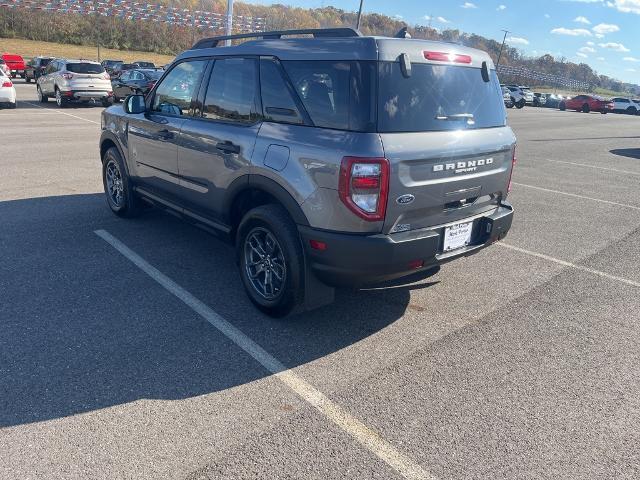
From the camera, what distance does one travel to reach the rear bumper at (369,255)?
323cm

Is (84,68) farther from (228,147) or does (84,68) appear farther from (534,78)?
(534,78)

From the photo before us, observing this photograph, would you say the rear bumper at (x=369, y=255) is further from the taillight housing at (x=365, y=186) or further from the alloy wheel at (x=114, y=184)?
the alloy wheel at (x=114, y=184)

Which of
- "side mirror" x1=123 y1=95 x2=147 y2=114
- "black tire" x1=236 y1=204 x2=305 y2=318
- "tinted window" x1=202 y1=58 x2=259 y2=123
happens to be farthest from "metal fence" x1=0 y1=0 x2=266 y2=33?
"black tire" x1=236 y1=204 x2=305 y2=318

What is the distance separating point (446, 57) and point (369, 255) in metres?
1.54

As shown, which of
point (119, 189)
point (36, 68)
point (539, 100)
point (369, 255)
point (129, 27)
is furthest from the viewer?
point (129, 27)

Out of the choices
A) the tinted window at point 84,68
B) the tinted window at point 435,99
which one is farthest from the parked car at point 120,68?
the tinted window at point 435,99

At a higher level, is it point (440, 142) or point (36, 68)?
point (36, 68)

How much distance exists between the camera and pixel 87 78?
59.4 ft

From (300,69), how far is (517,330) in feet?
8.42

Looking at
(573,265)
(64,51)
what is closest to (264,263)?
(573,265)

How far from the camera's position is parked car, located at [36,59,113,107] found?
17906 mm

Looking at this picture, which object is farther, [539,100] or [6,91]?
[539,100]

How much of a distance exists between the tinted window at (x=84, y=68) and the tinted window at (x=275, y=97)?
16997 millimetres

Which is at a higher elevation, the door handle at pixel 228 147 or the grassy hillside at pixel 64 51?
the grassy hillside at pixel 64 51
